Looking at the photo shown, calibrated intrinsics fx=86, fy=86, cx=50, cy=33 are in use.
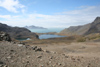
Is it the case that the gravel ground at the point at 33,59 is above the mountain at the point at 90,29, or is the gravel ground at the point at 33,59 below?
below

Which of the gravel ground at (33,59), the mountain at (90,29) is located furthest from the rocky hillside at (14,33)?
the gravel ground at (33,59)

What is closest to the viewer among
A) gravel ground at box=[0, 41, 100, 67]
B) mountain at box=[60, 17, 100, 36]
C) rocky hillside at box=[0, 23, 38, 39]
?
gravel ground at box=[0, 41, 100, 67]

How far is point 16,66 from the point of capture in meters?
5.25

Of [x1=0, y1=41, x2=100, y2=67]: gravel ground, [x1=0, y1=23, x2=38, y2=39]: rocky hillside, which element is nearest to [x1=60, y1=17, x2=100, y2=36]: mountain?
[x1=0, y1=23, x2=38, y2=39]: rocky hillside

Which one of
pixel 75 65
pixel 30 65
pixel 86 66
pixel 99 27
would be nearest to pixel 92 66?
pixel 86 66

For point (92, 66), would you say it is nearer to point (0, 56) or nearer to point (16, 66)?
point (16, 66)

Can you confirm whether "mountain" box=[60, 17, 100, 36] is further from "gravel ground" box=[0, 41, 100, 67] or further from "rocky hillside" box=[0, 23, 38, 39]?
"gravel ground" box=[0, 41, 100, 67]

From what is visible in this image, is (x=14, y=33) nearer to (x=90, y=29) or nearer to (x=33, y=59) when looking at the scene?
(x=90, y=29)

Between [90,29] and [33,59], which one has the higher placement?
[90,29]

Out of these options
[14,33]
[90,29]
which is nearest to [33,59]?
[14,33]

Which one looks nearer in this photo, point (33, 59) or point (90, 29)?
point (33, 59)

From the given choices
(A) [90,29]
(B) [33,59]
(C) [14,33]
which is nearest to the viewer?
(B) [33,59]

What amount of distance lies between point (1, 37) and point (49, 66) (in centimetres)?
1088

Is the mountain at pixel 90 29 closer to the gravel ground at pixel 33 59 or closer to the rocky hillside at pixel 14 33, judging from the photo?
the rocky hillside at pixel 14 33
